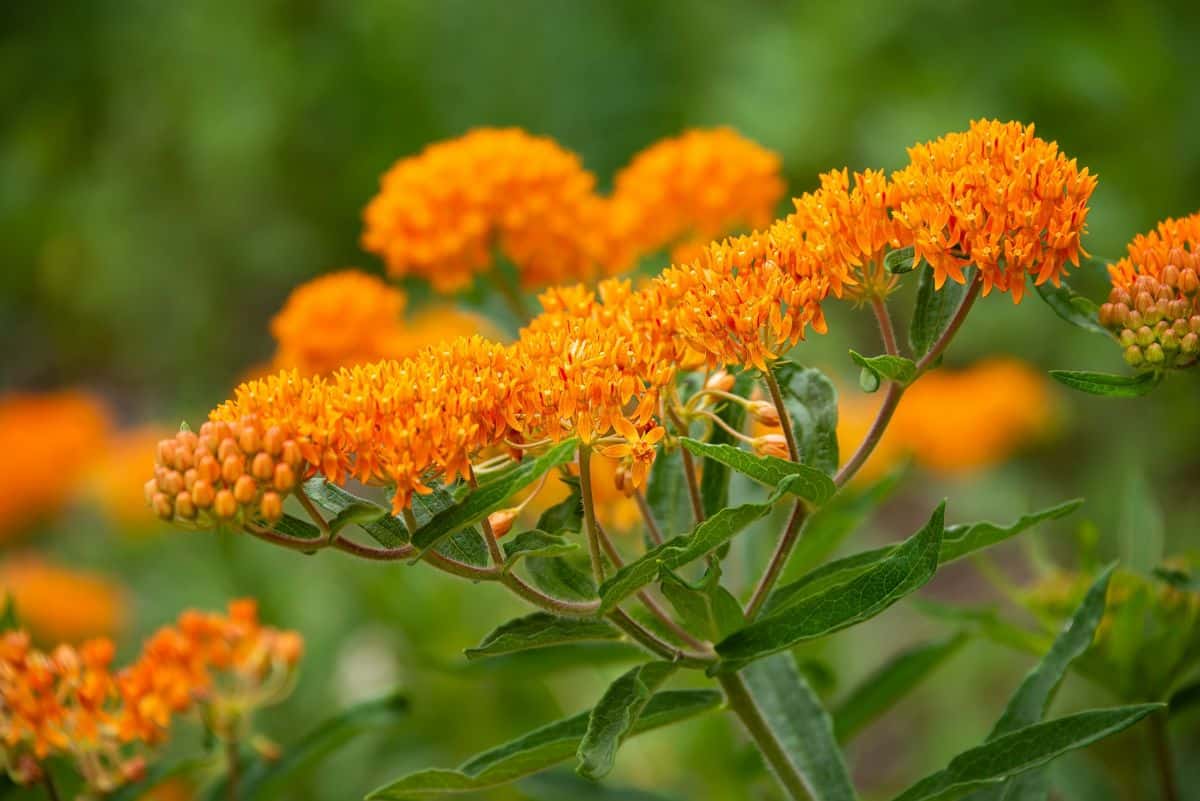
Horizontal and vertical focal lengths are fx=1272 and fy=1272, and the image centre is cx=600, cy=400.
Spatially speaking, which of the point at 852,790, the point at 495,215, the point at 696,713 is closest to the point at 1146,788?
the point at 852,790

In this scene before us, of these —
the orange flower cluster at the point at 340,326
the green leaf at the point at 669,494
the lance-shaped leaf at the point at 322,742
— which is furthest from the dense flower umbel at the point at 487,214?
the lance-shaped leaf at the point at 322,742

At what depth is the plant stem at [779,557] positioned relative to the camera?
1666mm

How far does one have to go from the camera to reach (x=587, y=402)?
4.98ft

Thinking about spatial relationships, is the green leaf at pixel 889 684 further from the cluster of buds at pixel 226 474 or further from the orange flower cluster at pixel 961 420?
the orange flower cluster at pixel 961 420

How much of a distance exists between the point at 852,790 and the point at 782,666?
0.73 feet

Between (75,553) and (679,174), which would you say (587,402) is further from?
(75,553)

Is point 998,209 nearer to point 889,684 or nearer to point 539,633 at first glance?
point 539,633

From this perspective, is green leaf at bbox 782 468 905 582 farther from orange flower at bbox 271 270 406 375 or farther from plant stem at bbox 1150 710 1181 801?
orange flower at bbox 271 270 406 375

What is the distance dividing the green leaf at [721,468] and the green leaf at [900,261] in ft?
0.89

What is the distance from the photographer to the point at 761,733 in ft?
5.77

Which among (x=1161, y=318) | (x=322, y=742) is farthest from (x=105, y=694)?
(x=1161, y=318)

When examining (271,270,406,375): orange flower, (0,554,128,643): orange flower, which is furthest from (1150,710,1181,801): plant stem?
(0,554,128,643): orange flower

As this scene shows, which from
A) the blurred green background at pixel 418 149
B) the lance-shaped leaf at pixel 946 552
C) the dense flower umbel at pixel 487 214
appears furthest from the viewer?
the blurred green background at pixel 418 149

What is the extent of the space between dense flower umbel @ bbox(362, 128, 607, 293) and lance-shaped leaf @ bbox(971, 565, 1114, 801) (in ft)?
3.97
